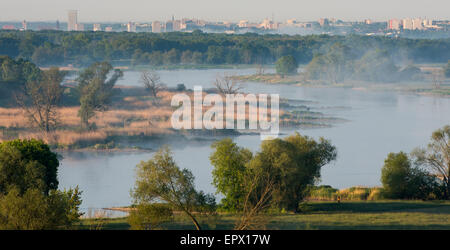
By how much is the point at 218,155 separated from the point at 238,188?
67 centimetres

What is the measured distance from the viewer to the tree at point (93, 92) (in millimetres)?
24125

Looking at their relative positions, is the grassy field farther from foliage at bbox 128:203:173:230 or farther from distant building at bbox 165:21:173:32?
distant building at bbox 165:21:173:32

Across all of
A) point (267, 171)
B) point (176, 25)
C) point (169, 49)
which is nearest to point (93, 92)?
point (267, 171)

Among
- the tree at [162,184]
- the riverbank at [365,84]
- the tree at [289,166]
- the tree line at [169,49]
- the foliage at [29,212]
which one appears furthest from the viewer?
the tree line at [169,49]

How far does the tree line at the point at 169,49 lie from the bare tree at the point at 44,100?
66.1 ft

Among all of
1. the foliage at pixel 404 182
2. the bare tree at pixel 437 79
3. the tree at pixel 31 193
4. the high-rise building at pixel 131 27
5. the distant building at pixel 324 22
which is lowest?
the foliage at pixel 404 182

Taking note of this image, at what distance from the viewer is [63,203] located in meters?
8.80

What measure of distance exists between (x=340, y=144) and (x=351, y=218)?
11.4 m

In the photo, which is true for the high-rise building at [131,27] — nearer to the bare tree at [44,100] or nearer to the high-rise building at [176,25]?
the high-rise building at [176,25]

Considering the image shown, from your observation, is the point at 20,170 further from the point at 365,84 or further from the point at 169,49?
the point at 169,49

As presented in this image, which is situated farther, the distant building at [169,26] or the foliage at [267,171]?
the distant building at [169,26]

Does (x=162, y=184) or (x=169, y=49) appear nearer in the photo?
(x=162, y=184)

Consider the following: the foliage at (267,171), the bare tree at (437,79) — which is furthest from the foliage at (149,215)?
→ the bare tree at (437,79)

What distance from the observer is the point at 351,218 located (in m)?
11.7
